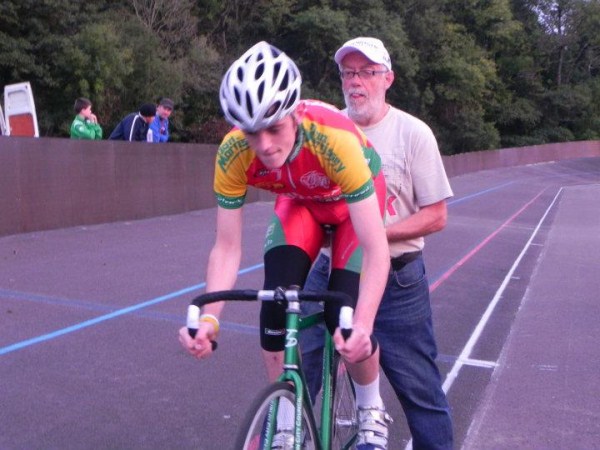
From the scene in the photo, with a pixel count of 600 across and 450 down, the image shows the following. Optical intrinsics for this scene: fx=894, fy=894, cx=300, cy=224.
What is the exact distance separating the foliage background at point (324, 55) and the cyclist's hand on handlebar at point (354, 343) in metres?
26.2

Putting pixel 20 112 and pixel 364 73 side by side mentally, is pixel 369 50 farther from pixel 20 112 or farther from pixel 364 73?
pixel 20 112

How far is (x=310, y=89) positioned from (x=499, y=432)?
4085cm

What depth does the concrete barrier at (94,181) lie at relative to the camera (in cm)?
1264

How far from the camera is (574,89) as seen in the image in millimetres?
79250

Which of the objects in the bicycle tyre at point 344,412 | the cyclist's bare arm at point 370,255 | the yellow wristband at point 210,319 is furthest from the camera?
the bicycle tyre at point 344,412

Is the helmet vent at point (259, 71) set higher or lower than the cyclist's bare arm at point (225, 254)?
higher

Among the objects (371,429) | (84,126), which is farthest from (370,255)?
(84,126)

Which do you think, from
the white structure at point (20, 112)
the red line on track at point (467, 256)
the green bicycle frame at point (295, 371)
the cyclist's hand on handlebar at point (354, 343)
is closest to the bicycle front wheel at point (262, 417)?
the green bicycle frame at point (295, 371)

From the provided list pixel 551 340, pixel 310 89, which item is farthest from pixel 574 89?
pixel 551 340

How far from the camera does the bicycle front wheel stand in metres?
2.74

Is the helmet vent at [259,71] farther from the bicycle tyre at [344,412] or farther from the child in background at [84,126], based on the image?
the child in background at [84,126]

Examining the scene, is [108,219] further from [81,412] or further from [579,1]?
[579,1]

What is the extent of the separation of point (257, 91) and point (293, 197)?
693mm

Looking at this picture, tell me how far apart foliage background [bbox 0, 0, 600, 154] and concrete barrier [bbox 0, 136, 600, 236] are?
11.3 m
